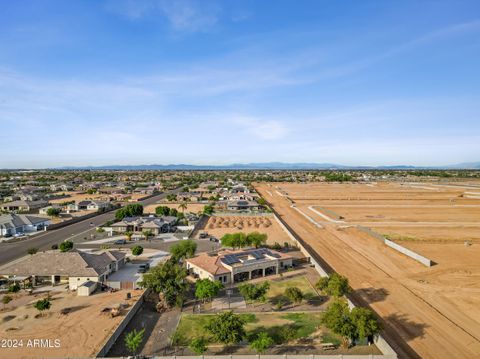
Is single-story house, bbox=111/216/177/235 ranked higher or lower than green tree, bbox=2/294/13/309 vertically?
higher

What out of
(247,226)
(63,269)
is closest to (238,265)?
(63,269)

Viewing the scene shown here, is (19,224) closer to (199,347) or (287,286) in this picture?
(287,286)

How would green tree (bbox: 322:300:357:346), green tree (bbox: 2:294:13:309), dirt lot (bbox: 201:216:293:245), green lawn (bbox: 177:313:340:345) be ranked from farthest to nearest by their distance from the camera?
dirt lot (bbox: 201:216:293:245) → green tree (bbox: 2:294:13:309) → green lawn (bbox: 177:313:340:345) → green tree (bbox: 322:300:357:346)

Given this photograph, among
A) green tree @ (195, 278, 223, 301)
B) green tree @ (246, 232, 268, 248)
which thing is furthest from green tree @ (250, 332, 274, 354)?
green tree @ (246, 232, 268, 248)

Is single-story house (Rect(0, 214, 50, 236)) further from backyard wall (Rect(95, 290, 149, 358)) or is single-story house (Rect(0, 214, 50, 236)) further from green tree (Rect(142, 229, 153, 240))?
backyard wall (Rect(95, 290, 149, 358))

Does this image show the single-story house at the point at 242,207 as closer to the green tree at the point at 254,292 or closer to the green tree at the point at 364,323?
the green tree at the point at 254,292

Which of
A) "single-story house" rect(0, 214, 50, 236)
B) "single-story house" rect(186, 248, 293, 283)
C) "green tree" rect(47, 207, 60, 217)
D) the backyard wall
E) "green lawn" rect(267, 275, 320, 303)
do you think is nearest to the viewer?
the backyard wall
